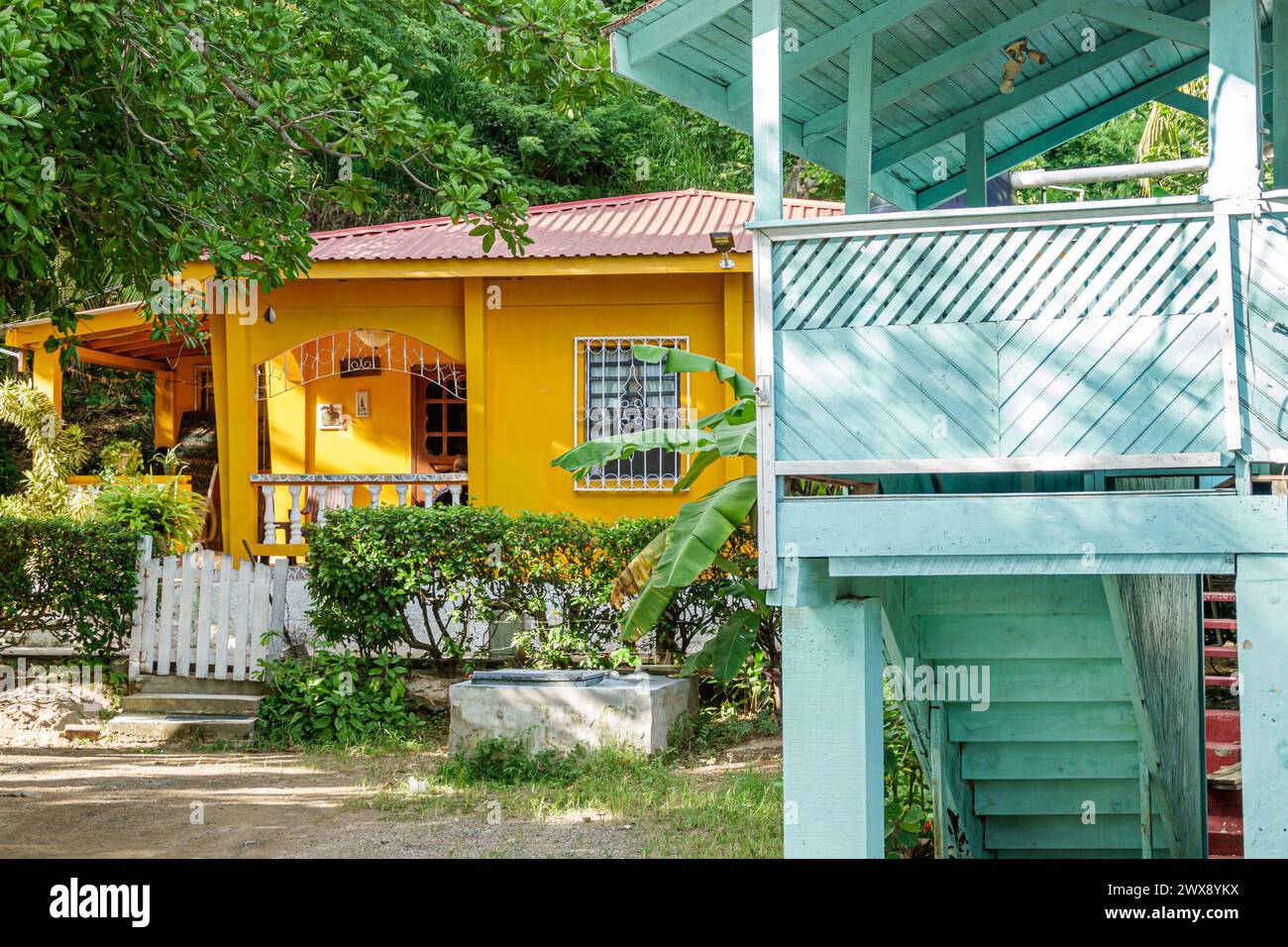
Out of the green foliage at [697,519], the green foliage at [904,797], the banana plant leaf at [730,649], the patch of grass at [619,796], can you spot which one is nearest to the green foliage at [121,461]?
the patch of grass at [619,796]

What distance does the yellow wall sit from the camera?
13.2 metres

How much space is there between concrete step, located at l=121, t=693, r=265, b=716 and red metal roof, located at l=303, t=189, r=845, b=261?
16.2ft

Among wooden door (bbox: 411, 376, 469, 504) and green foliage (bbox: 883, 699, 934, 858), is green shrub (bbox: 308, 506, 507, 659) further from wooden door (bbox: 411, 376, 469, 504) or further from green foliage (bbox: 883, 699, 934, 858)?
wooden door (bbox: 411, 376, 469, 504)

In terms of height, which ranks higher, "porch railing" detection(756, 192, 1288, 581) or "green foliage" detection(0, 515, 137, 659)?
"porch railing" detection(756, 192, 1288, 581)

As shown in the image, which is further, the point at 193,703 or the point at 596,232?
the point at 596,232

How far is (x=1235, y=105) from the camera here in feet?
15.3

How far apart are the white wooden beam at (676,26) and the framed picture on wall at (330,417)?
38.8 ft

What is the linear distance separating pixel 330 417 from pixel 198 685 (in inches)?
284

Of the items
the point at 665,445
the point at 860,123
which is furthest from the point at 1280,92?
the point at 665,445

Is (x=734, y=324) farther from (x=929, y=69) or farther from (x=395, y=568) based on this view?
(x=929, y=69)

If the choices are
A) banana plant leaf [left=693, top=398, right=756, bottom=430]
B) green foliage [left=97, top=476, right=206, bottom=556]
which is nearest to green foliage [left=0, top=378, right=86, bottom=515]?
green foliage [left=97, top=476, right=206, bottom=556]

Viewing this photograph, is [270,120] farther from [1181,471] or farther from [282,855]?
[1181,471]

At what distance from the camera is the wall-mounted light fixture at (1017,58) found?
689cm

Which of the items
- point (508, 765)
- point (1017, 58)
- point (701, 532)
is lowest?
point (508, 765)
